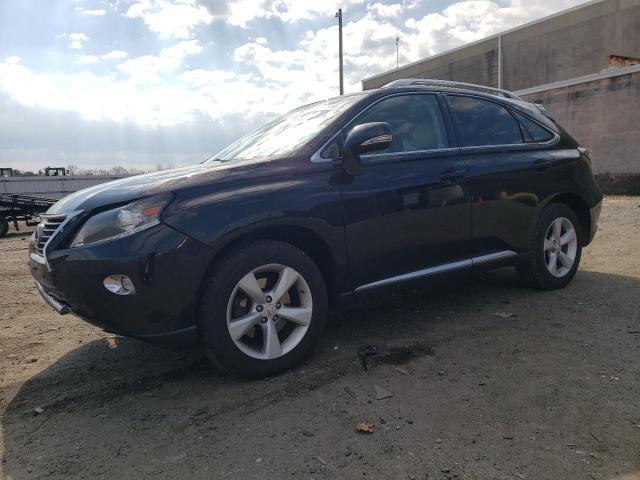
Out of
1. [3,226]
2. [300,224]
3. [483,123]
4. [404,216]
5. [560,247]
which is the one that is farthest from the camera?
[3,226]

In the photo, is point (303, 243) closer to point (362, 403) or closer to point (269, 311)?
point (269, 311)

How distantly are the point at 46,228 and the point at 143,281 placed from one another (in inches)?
34.6

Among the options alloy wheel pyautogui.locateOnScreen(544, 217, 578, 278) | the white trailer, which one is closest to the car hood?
alloy wheel pyautogui.locateOnScreen(544, 217, 578, 278)

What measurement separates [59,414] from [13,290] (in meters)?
3.73

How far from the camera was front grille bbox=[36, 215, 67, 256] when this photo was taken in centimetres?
295

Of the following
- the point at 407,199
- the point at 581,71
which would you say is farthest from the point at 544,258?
the point at 581,71

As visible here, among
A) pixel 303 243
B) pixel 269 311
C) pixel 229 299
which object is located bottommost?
pixel 269 311

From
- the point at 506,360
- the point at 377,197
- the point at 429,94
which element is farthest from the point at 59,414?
the point at 429,94

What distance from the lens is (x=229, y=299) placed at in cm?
284

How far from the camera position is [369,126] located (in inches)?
127

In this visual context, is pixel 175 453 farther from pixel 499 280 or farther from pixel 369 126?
pixel 499 280

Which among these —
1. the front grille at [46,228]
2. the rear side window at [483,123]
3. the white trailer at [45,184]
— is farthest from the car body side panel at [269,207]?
the white trailer at [45,184]

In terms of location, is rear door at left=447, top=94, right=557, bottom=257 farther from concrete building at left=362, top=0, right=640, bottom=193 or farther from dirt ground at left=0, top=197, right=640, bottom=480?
concrete building at left=362, top=0, right=640, bottom=193

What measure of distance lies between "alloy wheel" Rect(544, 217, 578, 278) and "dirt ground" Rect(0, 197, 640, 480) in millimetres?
566
